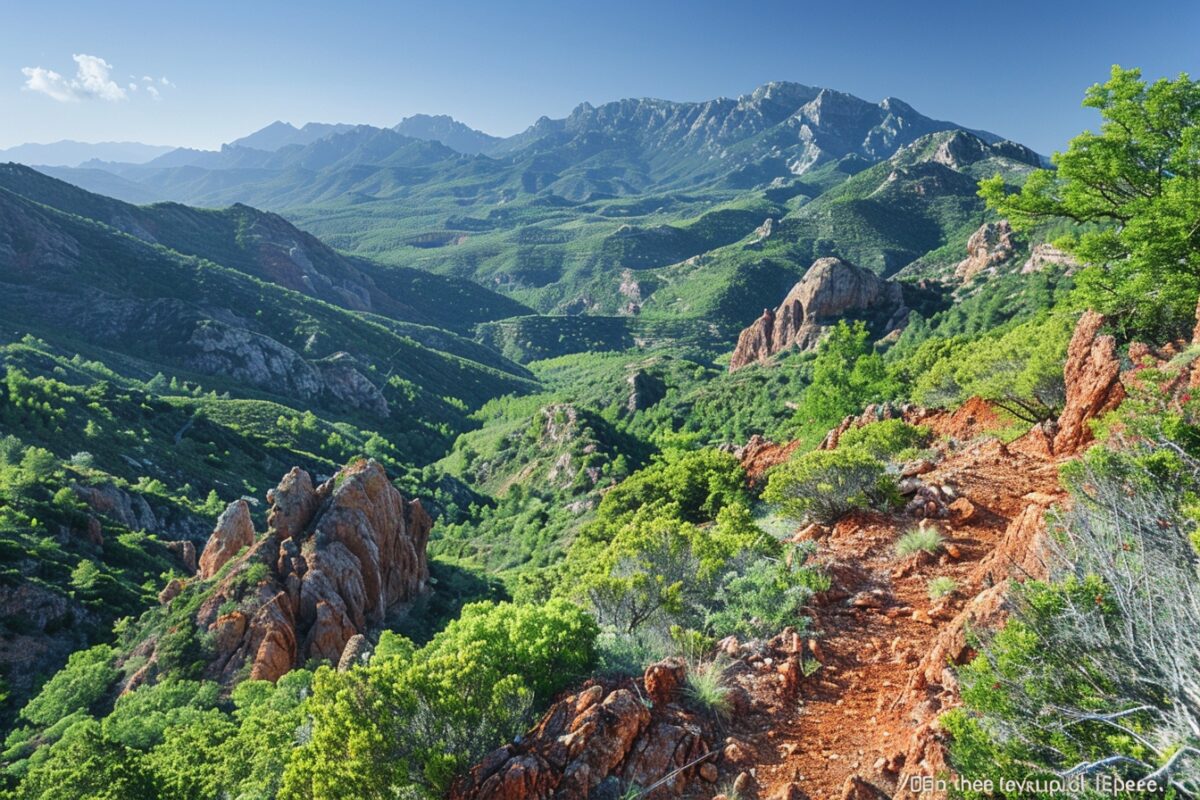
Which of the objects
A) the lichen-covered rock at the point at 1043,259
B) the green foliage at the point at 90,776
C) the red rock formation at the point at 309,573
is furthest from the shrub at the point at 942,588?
the lichen-covered rock at the point at 1043,259

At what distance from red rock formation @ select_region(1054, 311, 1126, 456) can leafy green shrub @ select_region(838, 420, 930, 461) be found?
17.2 ft

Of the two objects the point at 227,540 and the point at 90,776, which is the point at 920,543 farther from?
the point at 227,540

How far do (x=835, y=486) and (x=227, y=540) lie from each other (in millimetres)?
37108

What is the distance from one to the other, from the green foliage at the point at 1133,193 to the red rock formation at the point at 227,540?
4246 cm

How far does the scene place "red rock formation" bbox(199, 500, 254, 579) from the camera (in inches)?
1554

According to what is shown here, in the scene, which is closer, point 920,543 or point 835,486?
point 920,543

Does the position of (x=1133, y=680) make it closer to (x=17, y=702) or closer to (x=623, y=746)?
(x=623, y=746)

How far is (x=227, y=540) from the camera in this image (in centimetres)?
3981

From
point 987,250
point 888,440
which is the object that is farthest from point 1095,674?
point 987,250

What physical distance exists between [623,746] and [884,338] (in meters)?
109

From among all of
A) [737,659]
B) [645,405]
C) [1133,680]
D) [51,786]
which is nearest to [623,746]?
[737,659]

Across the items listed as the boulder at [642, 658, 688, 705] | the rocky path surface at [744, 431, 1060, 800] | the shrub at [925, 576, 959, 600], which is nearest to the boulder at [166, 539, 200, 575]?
the rocky path surface at [744, 431, 1060, 800]

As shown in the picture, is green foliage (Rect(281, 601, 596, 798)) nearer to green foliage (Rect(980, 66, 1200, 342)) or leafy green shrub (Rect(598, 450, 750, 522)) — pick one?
green foliage (Rect(980, 66, 1200, 342))

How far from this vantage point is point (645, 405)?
112875 mm
